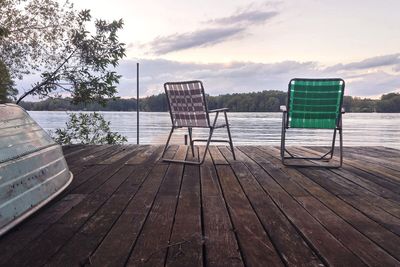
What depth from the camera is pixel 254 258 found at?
1313mm

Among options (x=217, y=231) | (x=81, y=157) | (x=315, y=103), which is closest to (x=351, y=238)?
(x=217, y=231)

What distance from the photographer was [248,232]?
1.60m

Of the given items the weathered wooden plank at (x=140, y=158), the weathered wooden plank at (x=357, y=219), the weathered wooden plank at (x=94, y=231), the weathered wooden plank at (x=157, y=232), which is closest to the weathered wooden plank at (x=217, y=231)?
the weathered wooden plank at (x=157, y=232)

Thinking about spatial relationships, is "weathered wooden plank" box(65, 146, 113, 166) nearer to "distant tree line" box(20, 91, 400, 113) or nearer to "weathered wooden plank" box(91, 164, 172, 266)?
"distant tree line" box(20, 91, 400, 113)

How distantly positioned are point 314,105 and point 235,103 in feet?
45.1

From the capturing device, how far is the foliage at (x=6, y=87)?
17.6 ft

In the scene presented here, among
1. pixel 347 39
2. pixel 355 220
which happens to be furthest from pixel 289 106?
pixel 347 39

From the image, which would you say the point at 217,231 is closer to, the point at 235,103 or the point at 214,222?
the point at 214,222

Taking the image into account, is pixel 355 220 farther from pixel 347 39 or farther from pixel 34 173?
pixel 347 39

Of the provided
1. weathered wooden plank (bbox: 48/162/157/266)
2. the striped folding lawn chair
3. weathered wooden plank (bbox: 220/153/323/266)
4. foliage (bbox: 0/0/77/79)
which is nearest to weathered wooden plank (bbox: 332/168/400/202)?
weathered wooden plank (bbox: 220/153/323/266)

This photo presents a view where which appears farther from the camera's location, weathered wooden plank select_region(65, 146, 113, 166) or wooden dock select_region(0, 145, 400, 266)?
weathered wooden plank select_region(65, 146, 113, 166)

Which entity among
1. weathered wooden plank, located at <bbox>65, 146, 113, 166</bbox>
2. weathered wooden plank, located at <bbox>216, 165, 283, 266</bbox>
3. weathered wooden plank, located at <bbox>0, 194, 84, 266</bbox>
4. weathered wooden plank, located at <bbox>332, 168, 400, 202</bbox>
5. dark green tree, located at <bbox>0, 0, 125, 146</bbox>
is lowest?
weathered wooden plank, located at <bbox>65, 146, 113, 166</bbox>

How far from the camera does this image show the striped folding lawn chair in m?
3.87

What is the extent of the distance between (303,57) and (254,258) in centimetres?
1602
